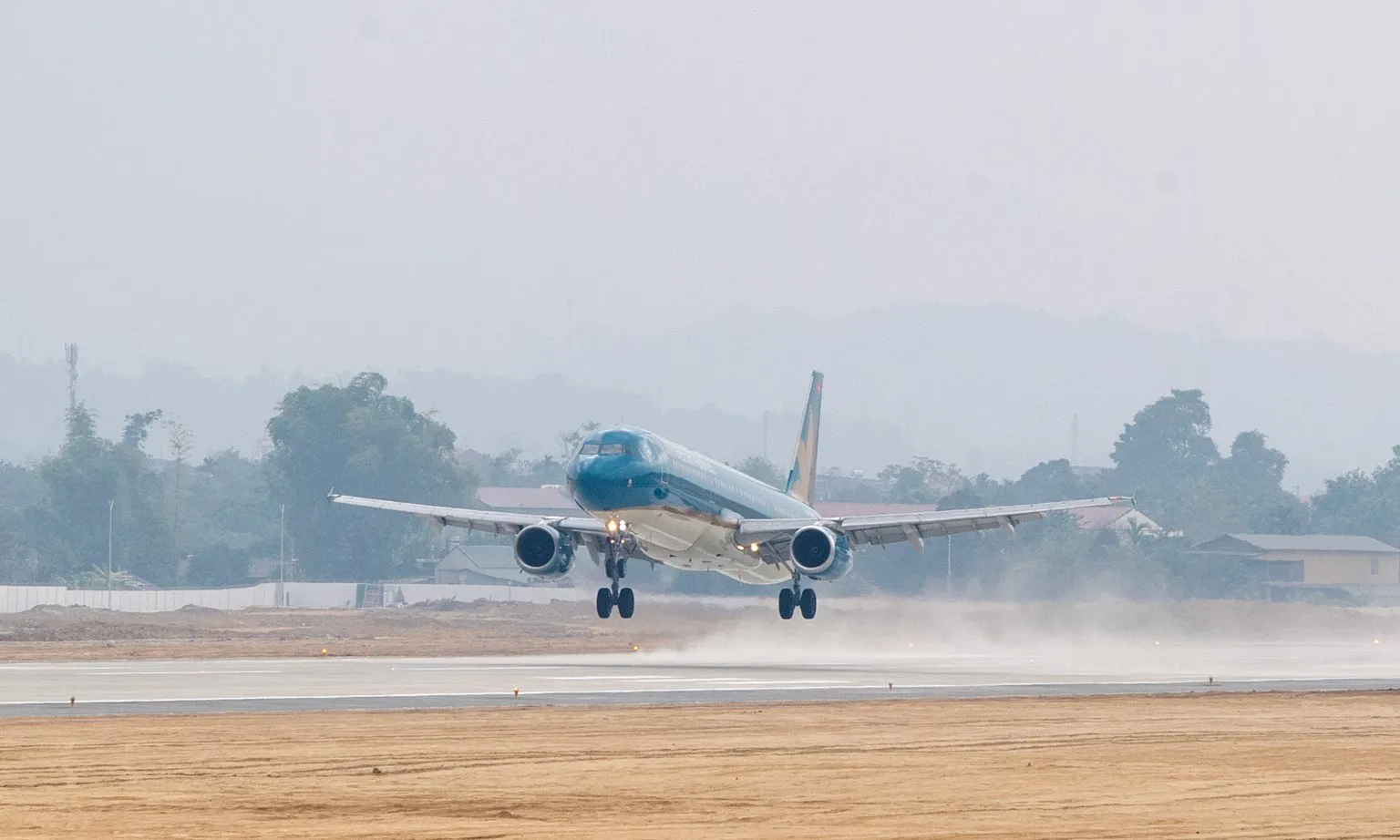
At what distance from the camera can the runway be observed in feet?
124

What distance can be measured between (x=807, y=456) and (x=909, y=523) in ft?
50.6

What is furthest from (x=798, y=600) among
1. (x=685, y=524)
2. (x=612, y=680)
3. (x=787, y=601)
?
(x=612, y=680)

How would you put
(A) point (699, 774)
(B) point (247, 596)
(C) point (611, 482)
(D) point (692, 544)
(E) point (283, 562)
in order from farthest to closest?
(E) point (283, 562), (B) point (247, 596), (D) point (692, 544), (C) point (611, 482), (A) point (699, 774)

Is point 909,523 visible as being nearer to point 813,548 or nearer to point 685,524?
point 813,548

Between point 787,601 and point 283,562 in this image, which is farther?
point 283,562

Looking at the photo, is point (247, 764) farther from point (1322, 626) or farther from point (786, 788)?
point (1322, 626)

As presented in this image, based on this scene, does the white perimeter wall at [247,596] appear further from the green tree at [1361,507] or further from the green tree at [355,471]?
the green tree at [1361,507]

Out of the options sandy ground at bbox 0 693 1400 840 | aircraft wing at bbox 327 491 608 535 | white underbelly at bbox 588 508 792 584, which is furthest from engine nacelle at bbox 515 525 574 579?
sandy ground at bbox 0 693 1400 840

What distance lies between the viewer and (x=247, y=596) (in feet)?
446

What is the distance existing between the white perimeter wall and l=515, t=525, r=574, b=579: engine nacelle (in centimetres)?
5790

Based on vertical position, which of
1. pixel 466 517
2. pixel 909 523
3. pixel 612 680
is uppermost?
pixel 466 517

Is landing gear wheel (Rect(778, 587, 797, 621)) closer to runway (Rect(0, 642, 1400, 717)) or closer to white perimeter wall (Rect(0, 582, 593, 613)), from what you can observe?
runway (Rect(0, 642, 1400, 717))

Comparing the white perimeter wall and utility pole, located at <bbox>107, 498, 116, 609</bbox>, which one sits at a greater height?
utility pole, located at <bbox>107, 498, 116, 609</bbox>

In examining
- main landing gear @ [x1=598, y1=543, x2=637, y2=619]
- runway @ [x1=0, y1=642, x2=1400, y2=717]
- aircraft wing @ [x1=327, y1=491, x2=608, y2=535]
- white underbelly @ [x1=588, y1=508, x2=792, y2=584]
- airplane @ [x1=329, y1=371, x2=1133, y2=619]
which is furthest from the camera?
aircraft wing @ [x1=327, y1=491, x2=608, y2=535]
